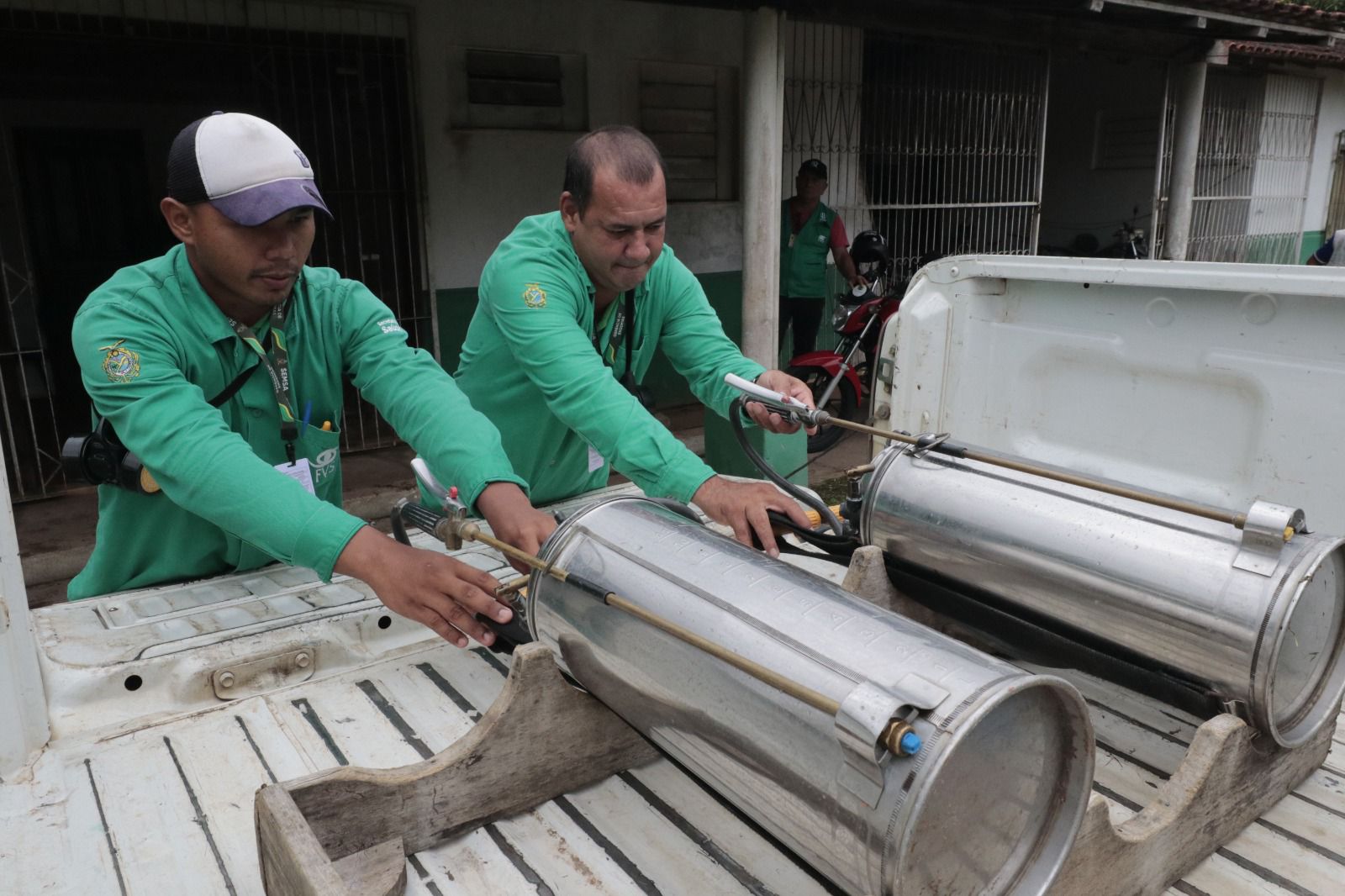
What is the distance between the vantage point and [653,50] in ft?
24.6

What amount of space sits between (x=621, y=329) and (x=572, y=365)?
42cm

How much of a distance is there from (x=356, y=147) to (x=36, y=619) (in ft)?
16.5

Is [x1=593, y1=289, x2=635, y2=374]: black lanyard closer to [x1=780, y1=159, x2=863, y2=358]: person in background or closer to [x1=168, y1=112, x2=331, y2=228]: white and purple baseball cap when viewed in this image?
[x1=168, y1=112, x2=331, y2=228]: white and purple baseball cap

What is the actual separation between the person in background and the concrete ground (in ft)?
3.71

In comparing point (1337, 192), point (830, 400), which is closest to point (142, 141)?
point (830, 400)

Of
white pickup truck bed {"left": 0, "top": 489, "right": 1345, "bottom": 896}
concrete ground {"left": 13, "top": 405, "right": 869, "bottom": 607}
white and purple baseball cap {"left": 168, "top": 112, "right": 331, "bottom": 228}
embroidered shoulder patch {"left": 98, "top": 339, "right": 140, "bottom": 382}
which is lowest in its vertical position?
concrete ground {"left": 13, "top": 405, "right": 869, "bottom": 607}

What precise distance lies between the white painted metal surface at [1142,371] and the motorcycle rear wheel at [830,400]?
3921 mm

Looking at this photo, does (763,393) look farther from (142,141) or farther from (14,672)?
(142,141)

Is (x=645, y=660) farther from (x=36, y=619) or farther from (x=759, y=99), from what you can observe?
(x=759, y=99)

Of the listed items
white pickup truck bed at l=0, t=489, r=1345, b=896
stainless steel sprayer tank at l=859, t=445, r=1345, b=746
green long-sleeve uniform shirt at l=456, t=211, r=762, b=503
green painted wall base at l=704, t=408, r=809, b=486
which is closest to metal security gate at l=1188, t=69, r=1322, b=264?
green painted wall base at l=704, t=408, r=809, b=486

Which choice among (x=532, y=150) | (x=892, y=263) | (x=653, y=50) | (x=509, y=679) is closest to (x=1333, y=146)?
(x=892, y=263)

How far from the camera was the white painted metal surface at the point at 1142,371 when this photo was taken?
206cm

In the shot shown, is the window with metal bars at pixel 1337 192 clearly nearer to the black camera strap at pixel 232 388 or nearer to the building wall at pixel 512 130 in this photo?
the building wall at pixel 512 130

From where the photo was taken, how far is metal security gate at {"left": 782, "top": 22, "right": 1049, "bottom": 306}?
838 centimetres
